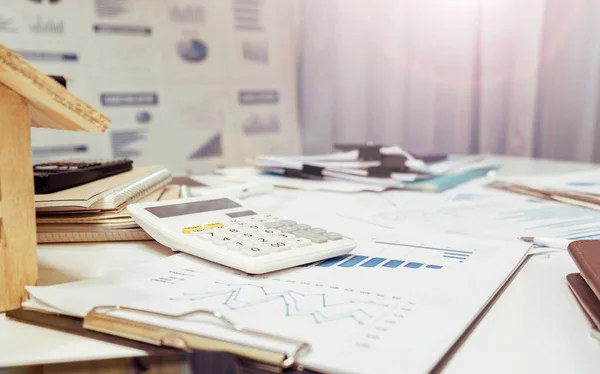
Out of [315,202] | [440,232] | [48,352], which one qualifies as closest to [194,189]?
[315,202]

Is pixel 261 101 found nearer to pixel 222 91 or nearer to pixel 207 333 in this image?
pixel 222 91

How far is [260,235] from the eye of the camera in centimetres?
51

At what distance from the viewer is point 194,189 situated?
0.84 m

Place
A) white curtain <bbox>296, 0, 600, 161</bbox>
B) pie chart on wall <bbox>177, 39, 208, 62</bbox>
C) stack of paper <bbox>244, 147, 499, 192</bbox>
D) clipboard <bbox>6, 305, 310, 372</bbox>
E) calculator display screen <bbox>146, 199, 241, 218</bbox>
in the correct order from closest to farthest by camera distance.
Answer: clipboard <bbox>6, 305, 310, 372</bbox>
calculator display screen <bbox>146, 199, 241, 218</bbox>
stack of paper <bbox>244, 147, 499, 192</bbox>
white curtain <bbox>296, 0, 600, 161</bbox>
pie chart on wall <bbox>177, 39, 208, 62</bbox>

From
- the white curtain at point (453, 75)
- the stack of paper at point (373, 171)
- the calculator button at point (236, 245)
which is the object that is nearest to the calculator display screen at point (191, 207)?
the calculator button at point (236, 245)

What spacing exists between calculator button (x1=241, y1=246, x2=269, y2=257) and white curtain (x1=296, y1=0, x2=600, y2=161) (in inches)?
45.8

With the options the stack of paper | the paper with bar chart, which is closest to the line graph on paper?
the paper with bar chart

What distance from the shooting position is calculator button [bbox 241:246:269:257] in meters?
0.46

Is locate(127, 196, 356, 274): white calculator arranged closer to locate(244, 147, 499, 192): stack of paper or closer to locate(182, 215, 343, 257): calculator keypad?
locate(182, 215, 343, 257): calculator keypad

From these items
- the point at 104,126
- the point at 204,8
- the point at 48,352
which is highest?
the point at 204,8

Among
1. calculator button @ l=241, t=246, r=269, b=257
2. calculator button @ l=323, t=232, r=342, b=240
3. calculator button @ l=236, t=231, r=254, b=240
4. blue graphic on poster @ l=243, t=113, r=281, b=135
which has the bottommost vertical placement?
calculator button @ l=241, t=246, r=269, b=257

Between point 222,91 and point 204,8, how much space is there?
24 cm

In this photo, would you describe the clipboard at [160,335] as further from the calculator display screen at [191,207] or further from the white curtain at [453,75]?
the white curtain at [453,75]

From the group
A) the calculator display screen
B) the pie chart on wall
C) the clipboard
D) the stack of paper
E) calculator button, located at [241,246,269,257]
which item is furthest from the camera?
the pie chart on wall
